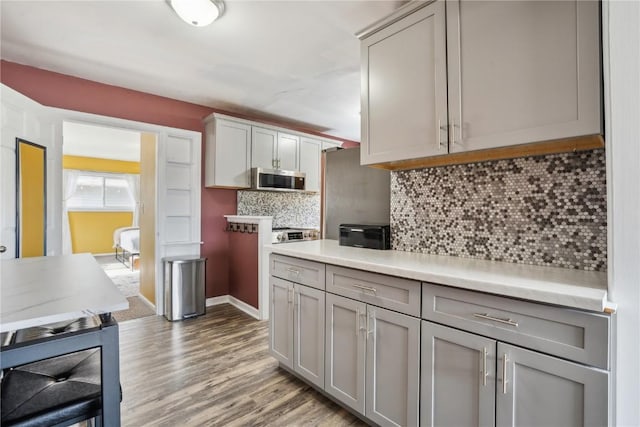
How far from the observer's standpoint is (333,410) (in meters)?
1.81

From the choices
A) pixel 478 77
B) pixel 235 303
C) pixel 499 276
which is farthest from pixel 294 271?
pixel 235 303

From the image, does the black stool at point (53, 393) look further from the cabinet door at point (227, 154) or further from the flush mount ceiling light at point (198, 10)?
the cabinet door at point (227, 154)

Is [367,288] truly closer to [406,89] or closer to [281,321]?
[281,321]

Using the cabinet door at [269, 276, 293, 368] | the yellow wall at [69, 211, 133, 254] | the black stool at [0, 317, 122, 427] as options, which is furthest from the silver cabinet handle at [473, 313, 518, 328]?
the yellow wall at [69, 211, 133, 254]

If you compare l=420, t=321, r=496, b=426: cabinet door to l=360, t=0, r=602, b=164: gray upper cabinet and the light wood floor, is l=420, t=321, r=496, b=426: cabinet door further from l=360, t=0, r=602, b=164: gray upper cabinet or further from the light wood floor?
l=360, t=0, r=602, b=164: gray upper cabinet

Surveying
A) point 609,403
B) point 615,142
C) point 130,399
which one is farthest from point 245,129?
point 609,403

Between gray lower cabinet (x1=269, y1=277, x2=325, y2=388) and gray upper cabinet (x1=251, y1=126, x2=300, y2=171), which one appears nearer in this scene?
gray lower cabinet (x1=269, y1=277, x2=325, y2=388)

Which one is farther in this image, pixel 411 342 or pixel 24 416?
pixel 411 342

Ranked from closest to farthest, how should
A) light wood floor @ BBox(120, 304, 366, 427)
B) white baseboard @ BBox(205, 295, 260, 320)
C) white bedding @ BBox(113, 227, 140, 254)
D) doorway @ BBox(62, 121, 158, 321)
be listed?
light wood floor @ BBox(120, 304, 366, 427) → white baseboard @ BBox(205, 295, 260, 320) → doorway @ BBox(62, 121, 158, 321) → white bedding @ BBox(113, 227, 140, 254)

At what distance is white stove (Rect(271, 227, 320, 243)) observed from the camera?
3683mm

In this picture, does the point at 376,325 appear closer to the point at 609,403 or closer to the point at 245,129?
the point at 609,403

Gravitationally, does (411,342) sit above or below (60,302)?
below

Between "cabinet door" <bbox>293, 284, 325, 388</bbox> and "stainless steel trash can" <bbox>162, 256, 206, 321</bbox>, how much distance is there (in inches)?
75.1

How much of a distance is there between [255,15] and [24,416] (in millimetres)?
2311
